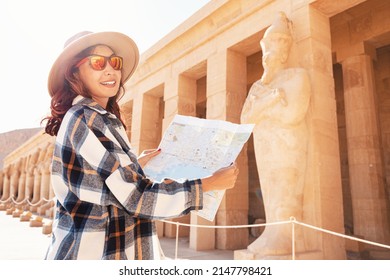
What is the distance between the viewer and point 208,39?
26.0 ft

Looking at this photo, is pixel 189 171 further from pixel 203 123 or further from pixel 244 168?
pixel 244 168

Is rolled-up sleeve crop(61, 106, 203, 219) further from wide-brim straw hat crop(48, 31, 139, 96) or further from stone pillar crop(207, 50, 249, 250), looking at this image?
stone pillar crop(207, 50, 249, 250)

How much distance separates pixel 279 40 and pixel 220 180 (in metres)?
4.48

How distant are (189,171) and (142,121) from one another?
9.16m

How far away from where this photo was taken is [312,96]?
16.8 ft

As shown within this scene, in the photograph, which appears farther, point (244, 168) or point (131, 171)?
point (244, 168)

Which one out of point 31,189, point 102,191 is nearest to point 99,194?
point 102,191

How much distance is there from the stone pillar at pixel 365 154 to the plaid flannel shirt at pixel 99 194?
6.74m

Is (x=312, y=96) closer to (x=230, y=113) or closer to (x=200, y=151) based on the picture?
(x=230, y=113)

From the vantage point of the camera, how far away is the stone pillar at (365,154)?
22.7 feet

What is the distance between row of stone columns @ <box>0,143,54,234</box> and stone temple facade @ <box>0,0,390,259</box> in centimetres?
585

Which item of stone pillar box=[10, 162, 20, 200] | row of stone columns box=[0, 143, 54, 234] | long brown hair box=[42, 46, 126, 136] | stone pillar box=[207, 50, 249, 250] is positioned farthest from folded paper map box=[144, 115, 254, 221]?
stone pillar box=[10, 162, 20, 200]

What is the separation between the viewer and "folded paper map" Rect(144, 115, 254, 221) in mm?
1503

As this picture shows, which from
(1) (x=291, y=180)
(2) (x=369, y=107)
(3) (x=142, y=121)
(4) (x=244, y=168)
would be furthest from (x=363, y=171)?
(3) (x=142, y=121)
